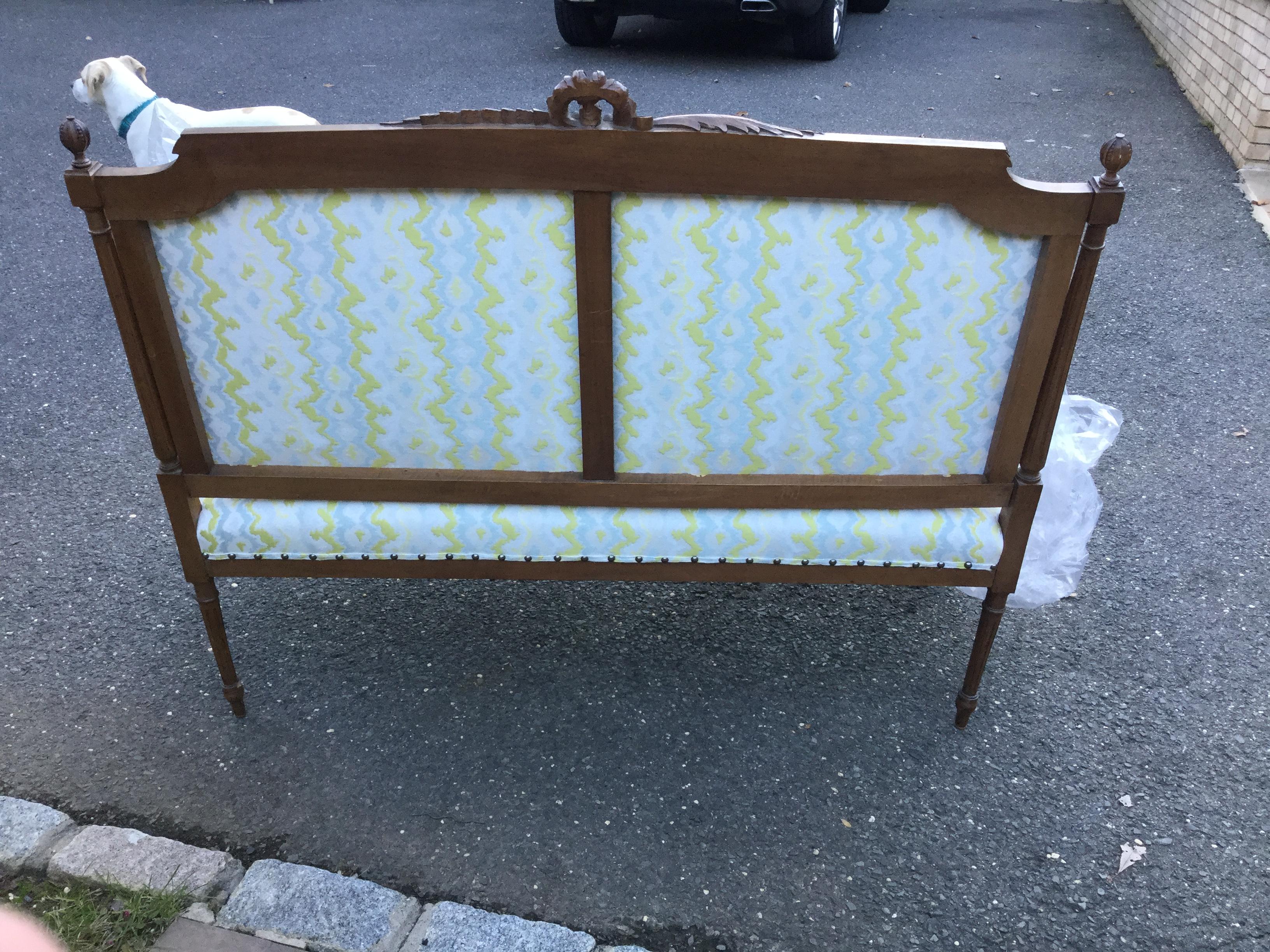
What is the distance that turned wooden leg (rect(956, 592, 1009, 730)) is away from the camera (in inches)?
84.5

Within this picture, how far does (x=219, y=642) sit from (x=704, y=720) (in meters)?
1.12

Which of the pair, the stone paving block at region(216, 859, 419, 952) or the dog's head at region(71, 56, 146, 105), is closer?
the stone paving block at region(216, 859, 419, 952)

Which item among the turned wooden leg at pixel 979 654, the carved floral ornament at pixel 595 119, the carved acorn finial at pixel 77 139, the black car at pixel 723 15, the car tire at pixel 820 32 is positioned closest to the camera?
the carved floral ornament at pixel 595 119

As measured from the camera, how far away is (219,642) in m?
2.23

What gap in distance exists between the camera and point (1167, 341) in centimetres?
398

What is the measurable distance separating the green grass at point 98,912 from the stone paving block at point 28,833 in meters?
0.03

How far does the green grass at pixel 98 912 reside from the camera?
182cm

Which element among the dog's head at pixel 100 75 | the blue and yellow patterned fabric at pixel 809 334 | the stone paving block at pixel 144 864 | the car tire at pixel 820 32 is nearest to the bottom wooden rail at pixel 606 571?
the blue and yellow patterned fabric at pixel 809 334

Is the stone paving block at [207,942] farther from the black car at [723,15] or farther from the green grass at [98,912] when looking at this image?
the black car at [723,15]

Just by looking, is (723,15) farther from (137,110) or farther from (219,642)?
(219,642)

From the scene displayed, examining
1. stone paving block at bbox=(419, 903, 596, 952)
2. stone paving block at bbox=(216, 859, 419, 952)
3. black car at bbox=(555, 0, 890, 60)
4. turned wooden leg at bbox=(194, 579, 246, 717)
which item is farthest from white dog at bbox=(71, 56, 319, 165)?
black car at bbox=(555, 0, 890, 60)

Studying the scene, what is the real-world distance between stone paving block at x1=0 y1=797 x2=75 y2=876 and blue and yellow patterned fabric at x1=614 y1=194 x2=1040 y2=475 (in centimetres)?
137

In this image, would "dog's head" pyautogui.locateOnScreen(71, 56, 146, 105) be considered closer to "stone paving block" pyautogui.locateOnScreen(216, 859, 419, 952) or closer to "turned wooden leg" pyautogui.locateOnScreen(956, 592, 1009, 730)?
"stone paving block" pyautogui.locateOnScreen(216, 859, 419, 952)

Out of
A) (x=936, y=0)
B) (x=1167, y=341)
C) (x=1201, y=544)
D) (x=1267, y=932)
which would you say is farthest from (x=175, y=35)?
(x=1267, y=932)
